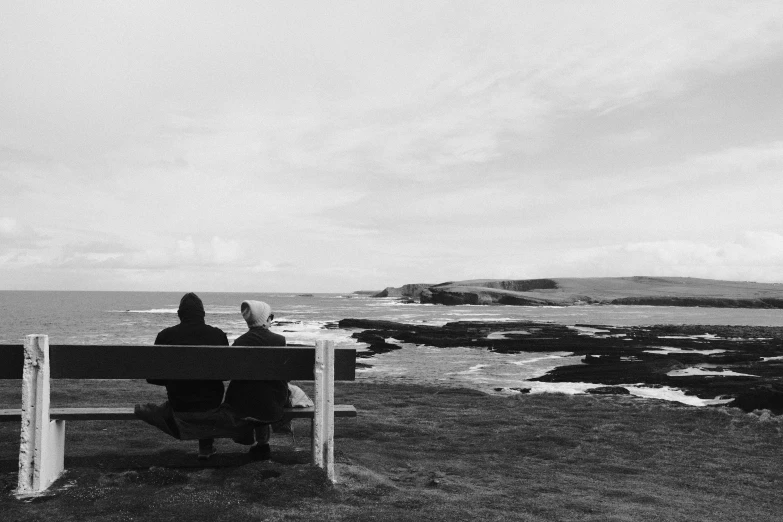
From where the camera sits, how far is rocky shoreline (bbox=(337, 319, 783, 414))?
15.9 metres

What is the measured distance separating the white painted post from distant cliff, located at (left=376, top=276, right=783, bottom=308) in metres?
128

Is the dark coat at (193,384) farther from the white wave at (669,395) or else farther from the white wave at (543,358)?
the white wave at (543,358)

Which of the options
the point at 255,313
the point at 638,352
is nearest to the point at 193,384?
the point at 255,313

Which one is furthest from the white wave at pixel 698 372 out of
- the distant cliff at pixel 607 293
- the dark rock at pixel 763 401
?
the distant cliff at pixel 607 293

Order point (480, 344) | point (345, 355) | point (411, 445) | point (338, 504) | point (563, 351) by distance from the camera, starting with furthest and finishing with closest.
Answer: point (480, 344)
point (563, 351)
point (411, 445)
point (345, 355)
point (338, 504)

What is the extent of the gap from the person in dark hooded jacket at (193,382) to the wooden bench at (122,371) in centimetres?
38

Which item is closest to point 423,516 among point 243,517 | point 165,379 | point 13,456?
point 243,517

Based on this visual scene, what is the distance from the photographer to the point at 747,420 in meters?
9.34

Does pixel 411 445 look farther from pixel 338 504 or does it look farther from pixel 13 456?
pixel 13 456

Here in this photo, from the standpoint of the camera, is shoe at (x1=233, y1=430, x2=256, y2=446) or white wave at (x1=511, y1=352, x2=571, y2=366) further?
white wave at (x1=511, y1=352, x2=571, y2=366)

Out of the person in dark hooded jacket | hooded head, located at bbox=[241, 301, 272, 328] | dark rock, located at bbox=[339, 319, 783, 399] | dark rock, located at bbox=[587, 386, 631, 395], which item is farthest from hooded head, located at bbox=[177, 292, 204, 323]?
dark rock, located at bbox=[339, 319, 783, 399]

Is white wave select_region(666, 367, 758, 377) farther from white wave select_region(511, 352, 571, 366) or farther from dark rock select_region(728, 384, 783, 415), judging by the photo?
dark rock select_region(728, 384, 783, 415)

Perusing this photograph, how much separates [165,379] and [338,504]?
5.38 feet

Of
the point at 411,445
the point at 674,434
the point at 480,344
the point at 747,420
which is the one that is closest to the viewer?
the point at 411,445
